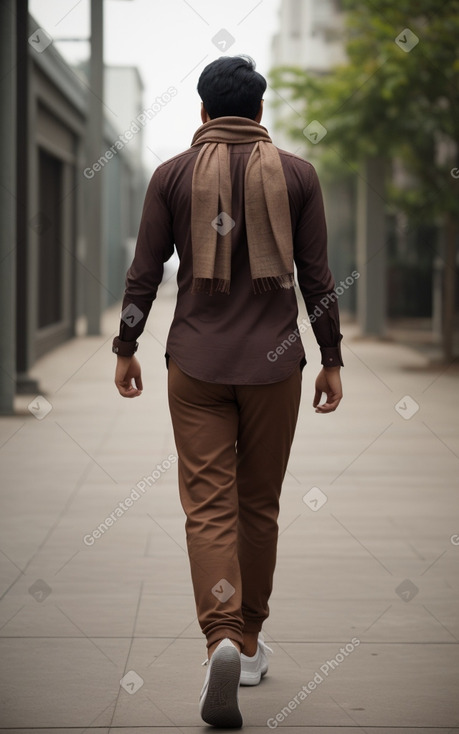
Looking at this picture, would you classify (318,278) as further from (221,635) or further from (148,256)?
(221,635)

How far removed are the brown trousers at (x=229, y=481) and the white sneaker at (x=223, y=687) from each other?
0.08m

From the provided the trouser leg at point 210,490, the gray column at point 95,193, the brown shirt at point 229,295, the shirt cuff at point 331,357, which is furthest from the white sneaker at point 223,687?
the gray column at point 95,193

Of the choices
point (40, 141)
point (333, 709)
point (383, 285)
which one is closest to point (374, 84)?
point (40, 141)

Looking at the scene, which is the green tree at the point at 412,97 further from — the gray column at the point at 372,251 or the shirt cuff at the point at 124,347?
the shirt cuff at the point at 124,347

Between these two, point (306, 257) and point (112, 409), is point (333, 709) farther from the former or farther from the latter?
point (112, 409)

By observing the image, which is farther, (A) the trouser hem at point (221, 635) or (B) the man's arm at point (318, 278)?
(B) the man's arm at point (318, 278)

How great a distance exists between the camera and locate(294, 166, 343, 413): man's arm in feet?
11.8

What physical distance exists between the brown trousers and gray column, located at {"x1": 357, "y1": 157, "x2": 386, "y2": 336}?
60.4 feet

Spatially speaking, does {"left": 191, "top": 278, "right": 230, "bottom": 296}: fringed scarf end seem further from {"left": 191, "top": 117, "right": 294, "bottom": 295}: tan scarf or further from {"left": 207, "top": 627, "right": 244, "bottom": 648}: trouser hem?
{"left": 207, "top": 627, "right": 244, "bottom": 648}: trouser hem

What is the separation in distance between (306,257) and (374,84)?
42.5 ft

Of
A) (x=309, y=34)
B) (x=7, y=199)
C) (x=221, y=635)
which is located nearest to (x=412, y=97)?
(x=7, y=199)

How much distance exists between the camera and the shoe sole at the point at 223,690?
3.31m

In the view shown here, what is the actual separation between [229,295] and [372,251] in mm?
19615

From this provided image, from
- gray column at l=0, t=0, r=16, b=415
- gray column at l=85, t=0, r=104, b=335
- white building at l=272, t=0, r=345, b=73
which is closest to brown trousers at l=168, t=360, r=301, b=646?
gray column at l=0, t=0, r=16, b=415
